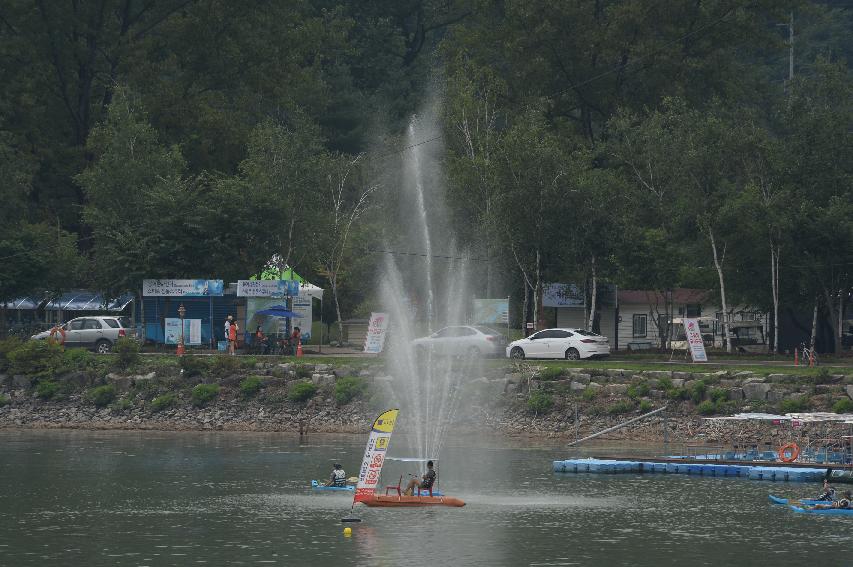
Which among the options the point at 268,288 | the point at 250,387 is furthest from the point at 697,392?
the point at 268,288

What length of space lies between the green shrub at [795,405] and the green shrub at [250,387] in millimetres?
24746

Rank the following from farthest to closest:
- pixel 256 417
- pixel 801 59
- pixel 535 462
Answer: pixel 801 59, pixel 256 417, pixel 535 462

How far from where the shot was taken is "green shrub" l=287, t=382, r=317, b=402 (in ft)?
217

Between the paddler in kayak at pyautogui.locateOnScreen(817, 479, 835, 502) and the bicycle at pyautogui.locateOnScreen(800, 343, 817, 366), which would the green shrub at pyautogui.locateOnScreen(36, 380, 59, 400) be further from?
the paddler in kayak at pyautogui.locateOnScreen(817, 479, 835, 502)

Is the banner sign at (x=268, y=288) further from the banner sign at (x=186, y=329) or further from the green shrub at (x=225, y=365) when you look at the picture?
the green shrub at (x=225, y=365)

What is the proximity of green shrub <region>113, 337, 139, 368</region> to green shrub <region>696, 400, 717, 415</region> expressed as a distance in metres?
28.4

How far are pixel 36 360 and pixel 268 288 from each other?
1251 centimetres

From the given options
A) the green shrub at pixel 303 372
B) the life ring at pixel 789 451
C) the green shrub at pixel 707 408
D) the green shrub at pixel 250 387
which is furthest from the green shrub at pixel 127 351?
the life ring at pixel 789 451

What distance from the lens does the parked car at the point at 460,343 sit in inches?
2712

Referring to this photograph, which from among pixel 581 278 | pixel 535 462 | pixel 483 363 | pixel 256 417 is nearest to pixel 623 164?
pixel 581 278

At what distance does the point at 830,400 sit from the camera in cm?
5709

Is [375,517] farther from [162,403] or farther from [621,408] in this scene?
[162,403]

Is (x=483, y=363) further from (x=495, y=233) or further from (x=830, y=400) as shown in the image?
(x=830, y=400)

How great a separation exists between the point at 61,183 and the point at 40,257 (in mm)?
20574
